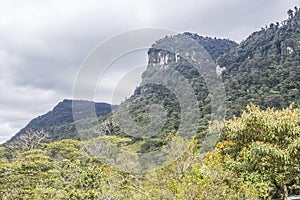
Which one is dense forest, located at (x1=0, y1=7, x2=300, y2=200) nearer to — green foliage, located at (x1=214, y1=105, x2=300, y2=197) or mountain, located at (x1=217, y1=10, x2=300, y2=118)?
green foliage, located at (x1=214, y1=105, x2=300, y2=197)

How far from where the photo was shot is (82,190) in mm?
9617

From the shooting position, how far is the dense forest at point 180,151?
15.8 feet

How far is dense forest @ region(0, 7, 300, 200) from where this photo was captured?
4816 mm

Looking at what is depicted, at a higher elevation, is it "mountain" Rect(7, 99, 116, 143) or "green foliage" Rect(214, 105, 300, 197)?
"mountain" Rect(7, 99, 116, 143)

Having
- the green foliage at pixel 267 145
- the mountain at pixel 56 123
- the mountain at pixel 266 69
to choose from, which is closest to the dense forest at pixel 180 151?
the green foliage at pixel 267 145

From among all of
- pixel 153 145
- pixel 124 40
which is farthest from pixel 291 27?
pixel 124 40

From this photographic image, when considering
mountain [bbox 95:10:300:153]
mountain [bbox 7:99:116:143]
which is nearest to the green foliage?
mountain [bbox 95:10:300:153]

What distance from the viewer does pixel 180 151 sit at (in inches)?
191

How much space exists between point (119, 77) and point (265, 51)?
37.2m

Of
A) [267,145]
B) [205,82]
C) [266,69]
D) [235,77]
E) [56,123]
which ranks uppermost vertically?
[266,69]

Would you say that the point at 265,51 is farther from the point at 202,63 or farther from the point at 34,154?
the point at 34,154

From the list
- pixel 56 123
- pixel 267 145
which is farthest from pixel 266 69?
pixel 267 145

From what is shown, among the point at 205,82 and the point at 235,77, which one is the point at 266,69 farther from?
the point at 205,82

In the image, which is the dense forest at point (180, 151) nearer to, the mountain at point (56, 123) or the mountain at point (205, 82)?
the mountain at point (205, 82)
